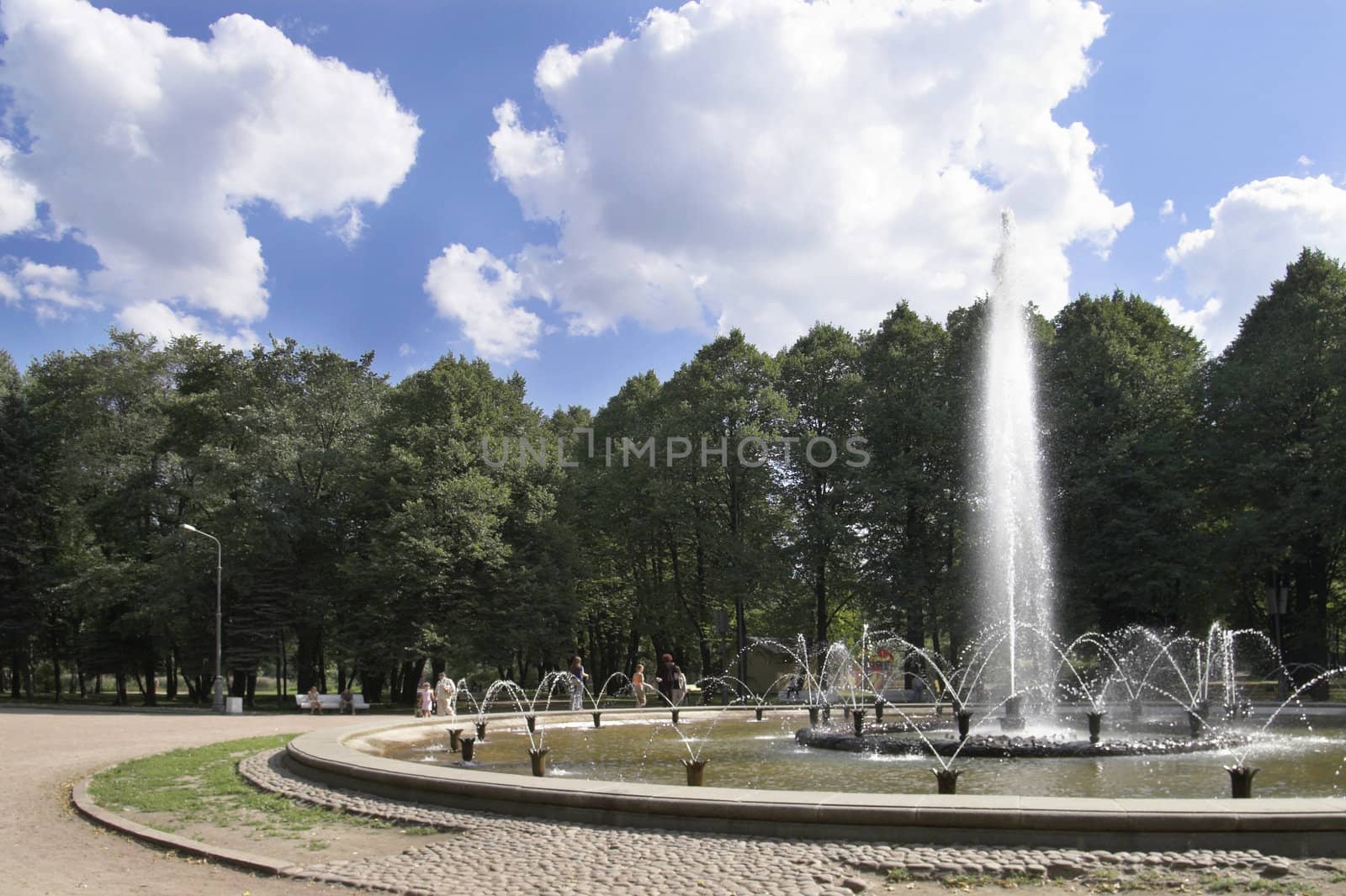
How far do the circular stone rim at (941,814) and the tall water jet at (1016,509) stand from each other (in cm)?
2453

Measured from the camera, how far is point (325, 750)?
14.2m

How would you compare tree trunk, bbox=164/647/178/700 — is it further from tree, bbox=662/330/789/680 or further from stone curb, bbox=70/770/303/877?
stone curb, bbox=70/770/303/877

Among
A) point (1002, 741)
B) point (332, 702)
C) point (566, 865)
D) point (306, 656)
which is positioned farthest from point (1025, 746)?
point (306, 656)

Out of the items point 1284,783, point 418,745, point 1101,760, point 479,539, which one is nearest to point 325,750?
point 418,745

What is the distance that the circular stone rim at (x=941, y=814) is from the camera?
7.67 m

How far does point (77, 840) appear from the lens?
32.3 feet

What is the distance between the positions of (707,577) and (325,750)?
27.6 metres

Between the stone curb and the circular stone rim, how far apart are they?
2.37 meters

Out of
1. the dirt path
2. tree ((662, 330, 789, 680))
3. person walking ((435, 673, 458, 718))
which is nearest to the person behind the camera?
the dirt path

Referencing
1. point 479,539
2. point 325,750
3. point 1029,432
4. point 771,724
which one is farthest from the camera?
point 479,539

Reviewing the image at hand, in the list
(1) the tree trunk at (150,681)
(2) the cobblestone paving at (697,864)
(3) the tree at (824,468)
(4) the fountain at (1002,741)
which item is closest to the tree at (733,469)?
(3) the tree at (824,468)

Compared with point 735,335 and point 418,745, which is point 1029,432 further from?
point 418,745

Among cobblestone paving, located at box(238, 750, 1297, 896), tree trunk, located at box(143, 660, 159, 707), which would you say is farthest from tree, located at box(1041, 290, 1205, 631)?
tree trunk, located at box(143, 660, 159, 707)

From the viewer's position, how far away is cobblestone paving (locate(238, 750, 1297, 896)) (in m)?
7.27
